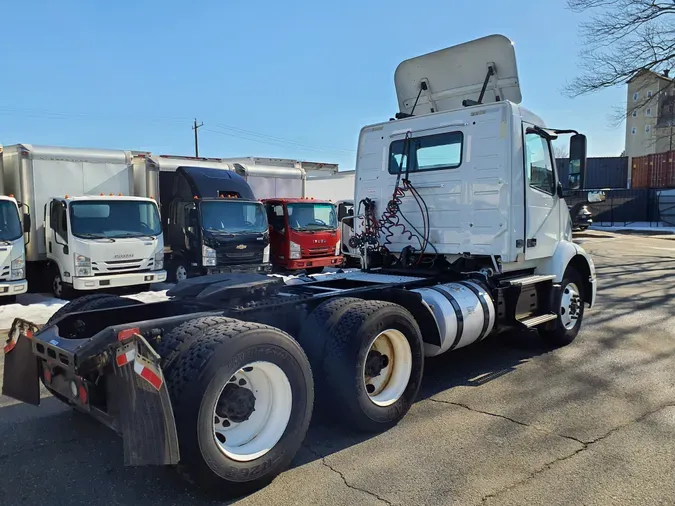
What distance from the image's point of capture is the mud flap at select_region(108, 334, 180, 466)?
284 cm

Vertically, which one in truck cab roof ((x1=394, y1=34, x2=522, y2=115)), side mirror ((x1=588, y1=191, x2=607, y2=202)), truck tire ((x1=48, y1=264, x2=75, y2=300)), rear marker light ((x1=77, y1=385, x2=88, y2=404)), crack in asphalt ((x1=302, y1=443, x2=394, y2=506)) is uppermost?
truck cab roof ((x1=394, y1=34, x2=522, y2=115))

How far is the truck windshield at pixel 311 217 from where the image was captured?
14477 mm

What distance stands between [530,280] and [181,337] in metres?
4.36

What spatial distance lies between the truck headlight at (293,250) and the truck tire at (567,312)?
8183 mm

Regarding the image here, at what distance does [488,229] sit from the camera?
236 inches

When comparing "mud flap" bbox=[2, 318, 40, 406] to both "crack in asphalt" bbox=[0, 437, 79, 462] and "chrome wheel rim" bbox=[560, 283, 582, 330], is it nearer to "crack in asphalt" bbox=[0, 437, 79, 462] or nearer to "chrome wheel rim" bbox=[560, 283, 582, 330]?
"crack in asphalt" bbox=[0, 437, 79, 462]

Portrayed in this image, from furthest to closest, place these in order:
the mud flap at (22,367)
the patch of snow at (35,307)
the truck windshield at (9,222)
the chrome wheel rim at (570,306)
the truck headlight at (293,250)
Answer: the truck headlight at (293,250), the truck windshield at (9,222), the patch of snow at (35,307), the chrome wheel rim at (570,306), the mud flap at (22,367)

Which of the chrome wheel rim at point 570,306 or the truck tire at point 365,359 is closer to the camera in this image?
the truck tire at point 365,359

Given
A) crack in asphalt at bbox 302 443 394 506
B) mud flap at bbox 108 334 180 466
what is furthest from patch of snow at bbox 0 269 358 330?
mud flap at bbox 108 334 180 466

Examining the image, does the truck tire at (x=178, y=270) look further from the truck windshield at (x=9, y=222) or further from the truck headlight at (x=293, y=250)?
the truck windshield at (x=9, y=222)

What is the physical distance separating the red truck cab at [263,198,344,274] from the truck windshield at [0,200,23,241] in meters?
6.21

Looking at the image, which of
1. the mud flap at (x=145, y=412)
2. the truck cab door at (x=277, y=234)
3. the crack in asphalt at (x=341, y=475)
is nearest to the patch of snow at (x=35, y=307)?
the truck cab door at (x=277, y=234)

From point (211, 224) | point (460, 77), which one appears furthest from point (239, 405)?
point (211, 224)

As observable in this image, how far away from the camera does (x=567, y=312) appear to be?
682cm
